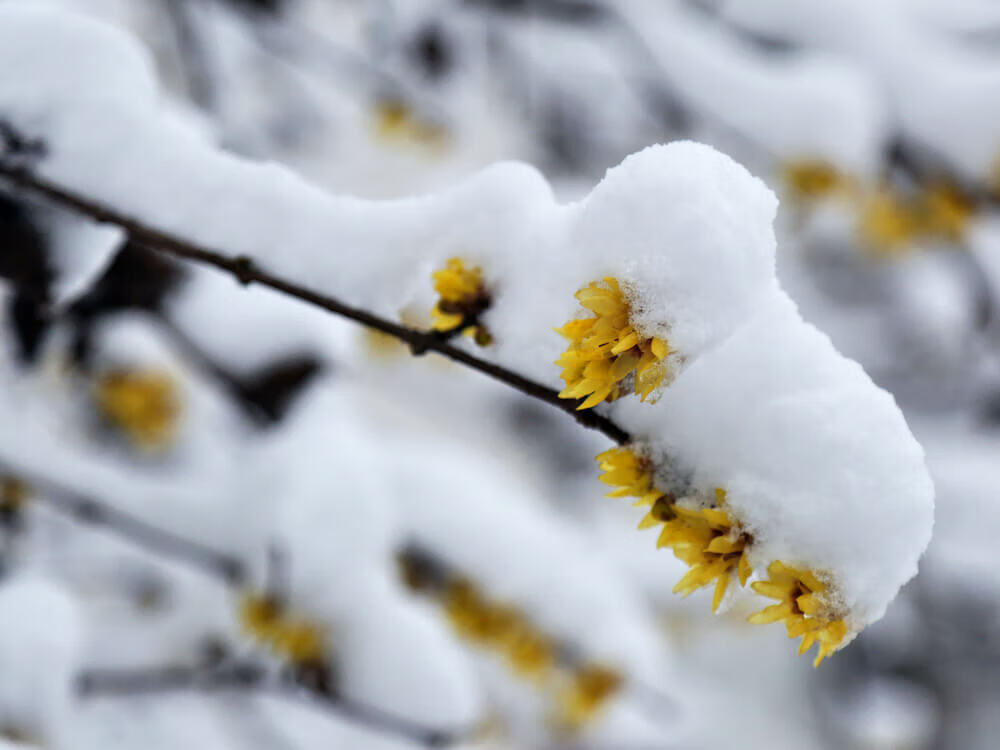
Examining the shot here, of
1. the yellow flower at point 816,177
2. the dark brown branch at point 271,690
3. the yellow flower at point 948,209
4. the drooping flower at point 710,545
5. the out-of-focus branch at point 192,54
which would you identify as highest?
the out-of-focus branch at point 192,54

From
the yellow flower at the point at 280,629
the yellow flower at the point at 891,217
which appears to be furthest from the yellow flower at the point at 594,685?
the yellow flower at the point at 891,217

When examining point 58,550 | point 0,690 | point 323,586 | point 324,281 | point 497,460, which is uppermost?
point 497,460

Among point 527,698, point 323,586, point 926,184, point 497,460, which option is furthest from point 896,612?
point 323,586

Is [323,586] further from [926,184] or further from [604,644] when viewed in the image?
[926,184]

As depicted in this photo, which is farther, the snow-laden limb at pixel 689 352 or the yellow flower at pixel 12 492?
the yellow flower at pixel 12 492

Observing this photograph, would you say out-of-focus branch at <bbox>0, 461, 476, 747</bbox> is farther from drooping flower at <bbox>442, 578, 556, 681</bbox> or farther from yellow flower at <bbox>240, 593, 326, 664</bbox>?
drooping flower at <bbox>442, 578, 556, 681</bbox>

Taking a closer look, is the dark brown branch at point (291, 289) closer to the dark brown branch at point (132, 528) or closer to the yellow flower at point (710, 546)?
the yellow flower at point (710, 546)

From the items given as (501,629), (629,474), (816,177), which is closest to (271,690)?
(501,629)
